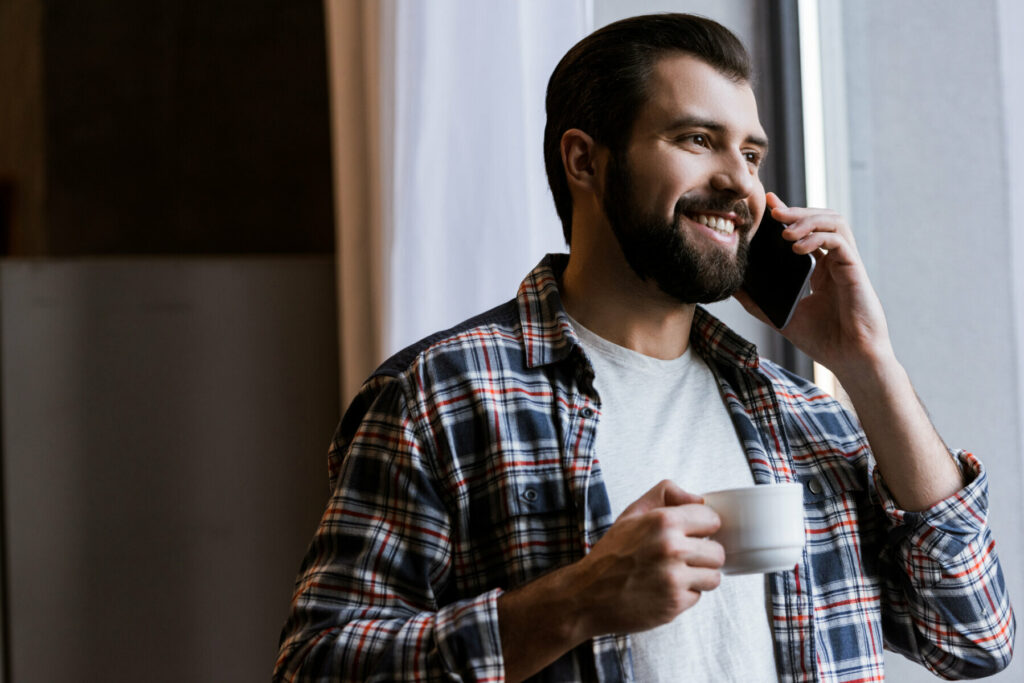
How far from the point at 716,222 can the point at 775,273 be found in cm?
13

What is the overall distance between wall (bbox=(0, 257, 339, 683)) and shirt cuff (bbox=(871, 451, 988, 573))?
113 cm

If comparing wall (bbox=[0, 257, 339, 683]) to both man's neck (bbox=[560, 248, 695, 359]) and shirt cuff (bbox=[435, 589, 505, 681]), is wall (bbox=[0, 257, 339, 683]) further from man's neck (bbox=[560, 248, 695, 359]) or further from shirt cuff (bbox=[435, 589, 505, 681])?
shirt cuff (bbox=[435, 589, 505, 681])

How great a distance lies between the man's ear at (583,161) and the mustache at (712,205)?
108 millimetres

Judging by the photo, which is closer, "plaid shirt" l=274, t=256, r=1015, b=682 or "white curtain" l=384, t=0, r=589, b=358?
"plaid shirt" l=274, t=256, r=1015, b=682

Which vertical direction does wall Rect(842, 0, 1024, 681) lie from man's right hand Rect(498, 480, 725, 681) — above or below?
above

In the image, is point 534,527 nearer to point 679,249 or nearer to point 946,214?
point 679,249

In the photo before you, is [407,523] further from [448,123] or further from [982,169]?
[982,169]

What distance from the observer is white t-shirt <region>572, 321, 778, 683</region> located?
3.28ft

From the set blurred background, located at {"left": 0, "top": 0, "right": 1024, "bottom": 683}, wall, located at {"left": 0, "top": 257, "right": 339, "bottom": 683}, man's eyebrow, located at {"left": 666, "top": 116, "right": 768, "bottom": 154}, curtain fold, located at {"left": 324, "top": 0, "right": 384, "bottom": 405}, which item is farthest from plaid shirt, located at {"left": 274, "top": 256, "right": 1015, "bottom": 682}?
wall, located at {"left": 0, "top": 257, "right": 339, "bottom": 683}

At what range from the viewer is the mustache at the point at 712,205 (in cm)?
A: 108

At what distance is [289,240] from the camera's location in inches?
96.3

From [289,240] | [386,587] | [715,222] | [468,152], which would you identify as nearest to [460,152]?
[468,152]

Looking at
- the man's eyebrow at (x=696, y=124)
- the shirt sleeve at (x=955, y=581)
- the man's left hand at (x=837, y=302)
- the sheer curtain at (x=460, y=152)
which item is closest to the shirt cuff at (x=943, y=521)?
the shirt sleeve at (x=955, y=581)

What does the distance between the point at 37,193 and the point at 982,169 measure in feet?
6.79
